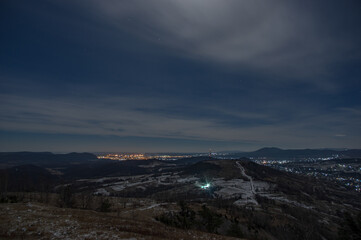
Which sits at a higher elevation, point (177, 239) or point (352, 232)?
point (177, 239)

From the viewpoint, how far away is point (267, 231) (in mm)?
153125

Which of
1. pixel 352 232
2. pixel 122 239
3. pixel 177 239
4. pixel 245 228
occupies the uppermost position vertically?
pixel 122 239

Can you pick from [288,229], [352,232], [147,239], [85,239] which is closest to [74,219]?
[85,239]

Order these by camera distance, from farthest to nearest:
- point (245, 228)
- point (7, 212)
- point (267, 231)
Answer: point (267, 231) → point (245, 228) → point (7, 212)

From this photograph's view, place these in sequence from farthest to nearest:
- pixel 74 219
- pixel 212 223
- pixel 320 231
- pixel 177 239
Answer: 1. pixel 320 231
2. pixel 212 223
3. pixel 74 219
4. pixel 177 239

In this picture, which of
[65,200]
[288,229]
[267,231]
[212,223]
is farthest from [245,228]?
[65,200]

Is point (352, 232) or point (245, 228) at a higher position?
point (352, 232)

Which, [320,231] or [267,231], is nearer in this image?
[267,231]

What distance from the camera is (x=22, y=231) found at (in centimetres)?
3177

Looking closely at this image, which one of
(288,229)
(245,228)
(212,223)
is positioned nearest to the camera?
(212,223)

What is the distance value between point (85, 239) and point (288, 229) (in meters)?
198

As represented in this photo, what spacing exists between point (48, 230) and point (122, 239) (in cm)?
1458

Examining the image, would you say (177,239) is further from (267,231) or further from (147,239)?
(267,231)

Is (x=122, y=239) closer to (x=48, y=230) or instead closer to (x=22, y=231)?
(x=48, y=230)
